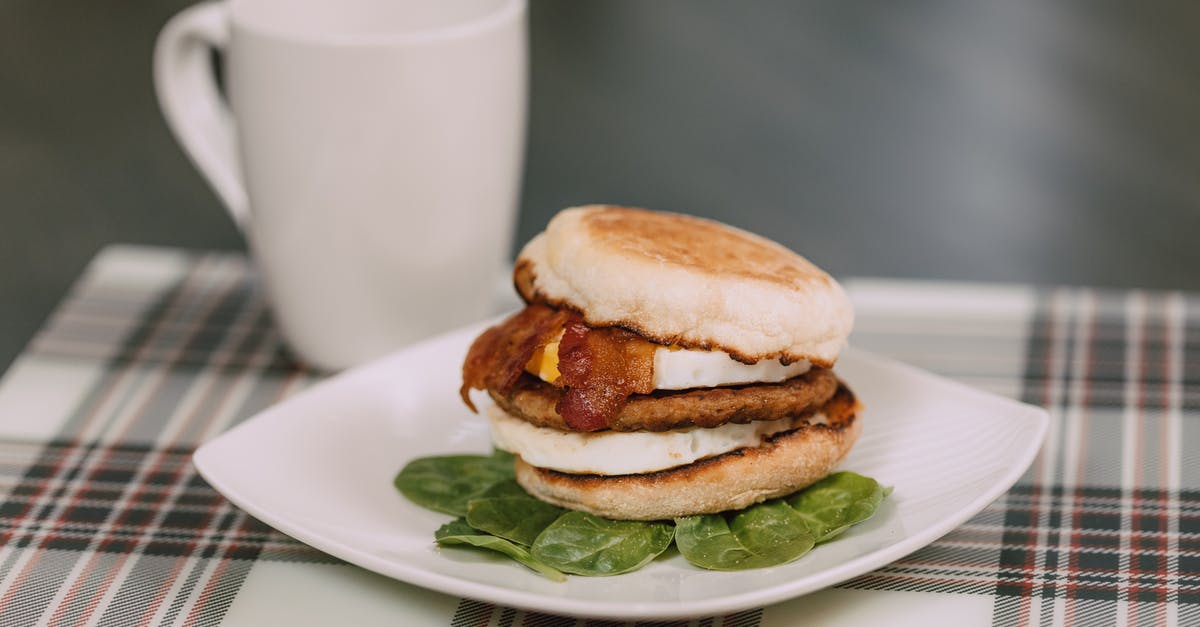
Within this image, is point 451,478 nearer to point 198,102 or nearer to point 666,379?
A: point 666,379

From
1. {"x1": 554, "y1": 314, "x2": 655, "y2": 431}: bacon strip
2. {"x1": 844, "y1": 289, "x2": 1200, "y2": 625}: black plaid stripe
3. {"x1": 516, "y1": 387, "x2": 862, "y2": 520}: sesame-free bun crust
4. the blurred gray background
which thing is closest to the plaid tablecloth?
{"x1": 844, "y1": 289, "x2": 1200, "y2": 625}: black plaid stripe

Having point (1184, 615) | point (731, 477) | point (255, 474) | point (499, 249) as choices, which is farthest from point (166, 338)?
point (1184, 615)

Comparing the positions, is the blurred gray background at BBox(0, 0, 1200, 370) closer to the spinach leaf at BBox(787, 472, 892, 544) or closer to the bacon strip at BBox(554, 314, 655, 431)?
the spinach leaf at BBox(787, 472, 892, 544)

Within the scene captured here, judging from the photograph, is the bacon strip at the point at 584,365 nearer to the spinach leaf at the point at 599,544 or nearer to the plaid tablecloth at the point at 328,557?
the spinach leaf at the point at 599,544

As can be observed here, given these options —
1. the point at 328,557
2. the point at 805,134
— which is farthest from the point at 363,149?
the point at 805,134

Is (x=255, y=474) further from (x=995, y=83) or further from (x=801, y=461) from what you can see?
(x=995, y=83)

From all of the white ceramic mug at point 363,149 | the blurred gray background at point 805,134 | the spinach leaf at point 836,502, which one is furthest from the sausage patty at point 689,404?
the blurred gray background at point 805,134
